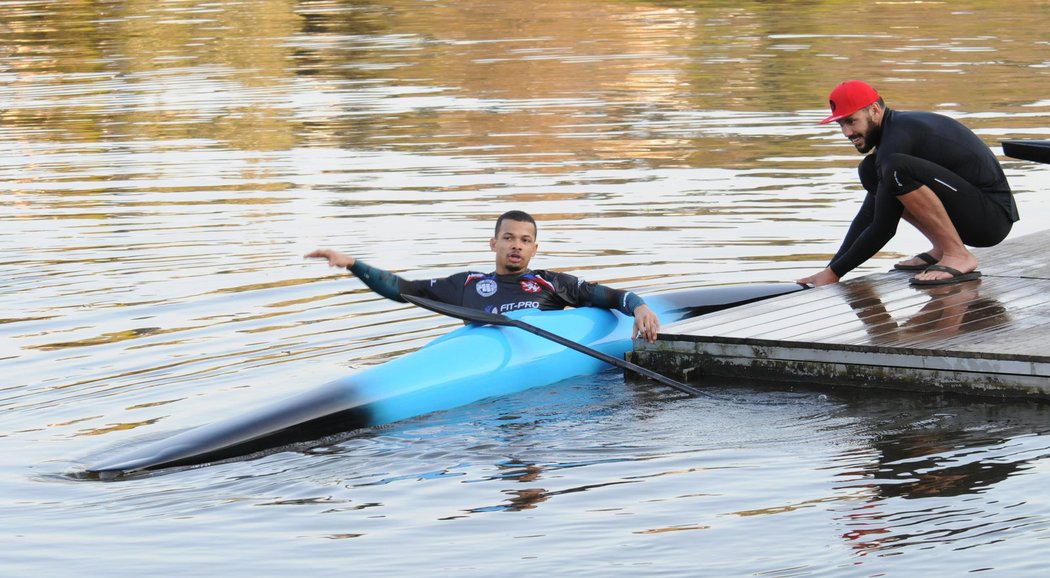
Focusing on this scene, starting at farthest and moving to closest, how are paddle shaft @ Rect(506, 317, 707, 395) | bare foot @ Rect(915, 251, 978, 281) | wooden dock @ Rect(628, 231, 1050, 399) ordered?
1. bare foot @ Rect(915, 251, 978, 281)
2. paddle shaft @ Rect(506, 317, 707, 395)
3. wooden dock @ Rect(628, 231, 1050, 399)

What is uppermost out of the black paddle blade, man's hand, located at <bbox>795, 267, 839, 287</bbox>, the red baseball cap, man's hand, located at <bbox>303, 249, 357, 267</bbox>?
the red baseball cap

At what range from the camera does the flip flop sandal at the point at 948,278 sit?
345 inches

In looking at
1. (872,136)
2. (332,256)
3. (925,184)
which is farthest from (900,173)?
(332,256)

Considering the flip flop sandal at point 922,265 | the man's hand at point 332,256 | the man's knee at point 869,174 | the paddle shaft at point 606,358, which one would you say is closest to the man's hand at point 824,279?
the flip flop sandal at point 922,265

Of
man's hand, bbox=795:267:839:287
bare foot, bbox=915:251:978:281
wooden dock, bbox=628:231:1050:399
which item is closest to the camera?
wooden dock, bbox=628:231:1050:399

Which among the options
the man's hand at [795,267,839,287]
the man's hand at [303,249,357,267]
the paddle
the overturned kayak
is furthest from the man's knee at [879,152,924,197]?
the man's hand at [303,249,357,267]

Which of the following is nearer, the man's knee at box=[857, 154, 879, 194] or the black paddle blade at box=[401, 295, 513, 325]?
the black paddle blade at box=[401, 295, 513, 325]

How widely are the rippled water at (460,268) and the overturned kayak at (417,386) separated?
11 cm

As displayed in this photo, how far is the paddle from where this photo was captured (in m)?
7.70

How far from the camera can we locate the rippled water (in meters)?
5.68

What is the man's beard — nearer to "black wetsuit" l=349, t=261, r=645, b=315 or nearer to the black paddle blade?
"black wetsuit" l=349, t=261, r=645, b=315

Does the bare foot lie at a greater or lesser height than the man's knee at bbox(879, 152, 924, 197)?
lesser

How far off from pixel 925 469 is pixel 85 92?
19.0 m

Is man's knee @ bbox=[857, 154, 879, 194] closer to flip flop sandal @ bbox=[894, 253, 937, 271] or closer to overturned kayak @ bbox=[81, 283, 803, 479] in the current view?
flip flop sandal @ bbox=[894, 253, 937, 271]
